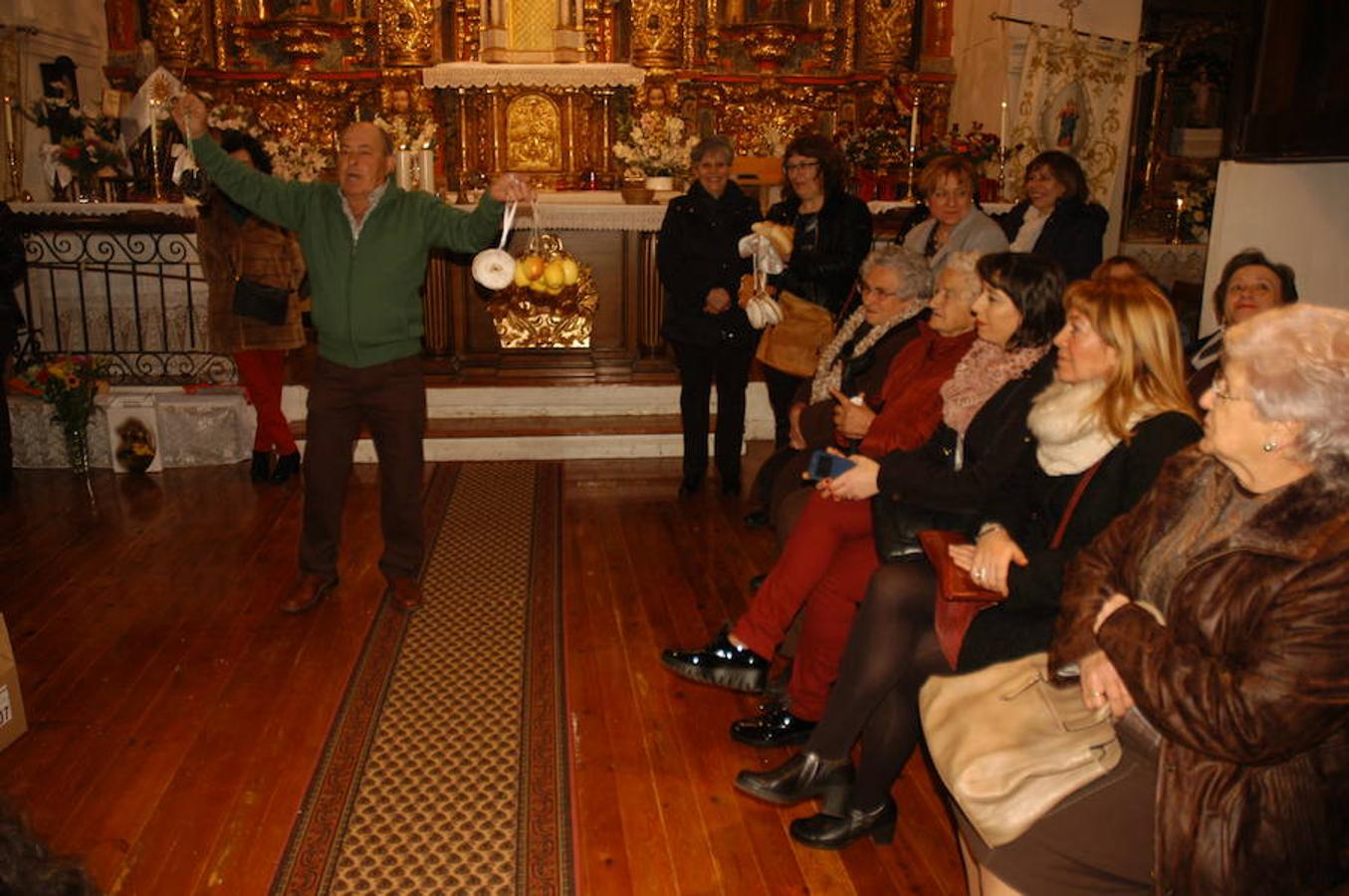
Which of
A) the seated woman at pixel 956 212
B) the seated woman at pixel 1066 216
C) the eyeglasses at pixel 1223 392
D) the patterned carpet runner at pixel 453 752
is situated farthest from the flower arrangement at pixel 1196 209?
the eyeglasses at pixel 1223 392

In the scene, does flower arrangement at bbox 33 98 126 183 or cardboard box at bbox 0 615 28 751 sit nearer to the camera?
cardboard box at bbox 0 615 28 751

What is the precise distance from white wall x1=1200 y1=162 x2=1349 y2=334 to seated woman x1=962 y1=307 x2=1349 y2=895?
6.93 feet

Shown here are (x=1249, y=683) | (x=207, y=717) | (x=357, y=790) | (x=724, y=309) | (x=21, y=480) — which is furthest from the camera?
(x=21, y=480)

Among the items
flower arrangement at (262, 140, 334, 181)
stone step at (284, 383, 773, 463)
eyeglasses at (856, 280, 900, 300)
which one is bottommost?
stone step at (284, 383, 773, 463)

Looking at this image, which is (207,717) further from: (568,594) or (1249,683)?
(1249,683)

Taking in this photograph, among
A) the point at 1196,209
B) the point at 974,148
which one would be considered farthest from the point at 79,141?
the point at 1196,209

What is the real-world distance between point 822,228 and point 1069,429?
7.77 feet

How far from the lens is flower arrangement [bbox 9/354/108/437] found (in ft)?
17.4

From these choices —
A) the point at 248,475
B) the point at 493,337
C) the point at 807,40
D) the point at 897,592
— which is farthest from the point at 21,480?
the point at 807,40

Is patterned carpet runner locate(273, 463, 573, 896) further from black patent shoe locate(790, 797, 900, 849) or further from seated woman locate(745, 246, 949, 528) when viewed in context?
seated woman locate(745, 246, 949, 528)

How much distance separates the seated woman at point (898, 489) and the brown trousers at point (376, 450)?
1.29 meters

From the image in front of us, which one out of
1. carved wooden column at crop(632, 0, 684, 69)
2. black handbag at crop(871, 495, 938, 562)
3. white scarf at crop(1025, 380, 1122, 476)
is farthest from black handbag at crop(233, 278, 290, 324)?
carved wooden column at crop(632, 0, 684, 69)

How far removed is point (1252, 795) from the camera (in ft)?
5.30

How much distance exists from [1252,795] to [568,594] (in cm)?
280
